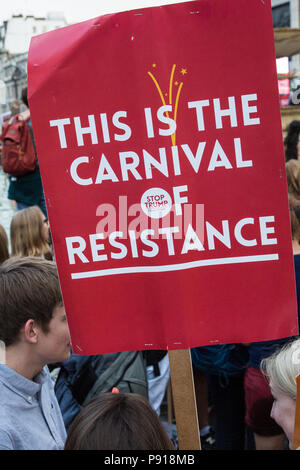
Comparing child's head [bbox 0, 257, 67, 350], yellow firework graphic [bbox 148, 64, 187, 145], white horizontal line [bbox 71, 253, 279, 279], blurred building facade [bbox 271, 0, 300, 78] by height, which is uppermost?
blurred building facade [bbox 271, 0, 300, 78]

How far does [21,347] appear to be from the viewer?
1876mm

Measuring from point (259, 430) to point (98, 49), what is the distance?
2046 mm

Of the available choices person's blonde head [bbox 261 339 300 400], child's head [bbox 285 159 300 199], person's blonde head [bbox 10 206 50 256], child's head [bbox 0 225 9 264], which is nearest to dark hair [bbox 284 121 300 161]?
child's head [bbox 285 159 300 199]

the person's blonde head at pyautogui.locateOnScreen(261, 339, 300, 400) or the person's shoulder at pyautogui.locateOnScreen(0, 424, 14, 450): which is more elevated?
the person's blonde head at pyautogui.locateOnScreen(261, 339, 300, 400)

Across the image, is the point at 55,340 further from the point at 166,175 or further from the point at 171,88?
the point at 171,88

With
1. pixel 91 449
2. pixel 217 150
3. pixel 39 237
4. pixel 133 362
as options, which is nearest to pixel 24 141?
pixel 39 237

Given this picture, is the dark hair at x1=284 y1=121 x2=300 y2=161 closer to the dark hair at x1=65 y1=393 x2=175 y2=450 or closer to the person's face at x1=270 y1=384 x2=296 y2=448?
the person's face at x1=270 y1=384 x2=296 y2=448

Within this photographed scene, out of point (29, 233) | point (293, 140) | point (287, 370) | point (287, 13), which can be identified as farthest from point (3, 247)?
point (287, 13)

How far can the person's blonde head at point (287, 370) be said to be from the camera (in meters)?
1.67

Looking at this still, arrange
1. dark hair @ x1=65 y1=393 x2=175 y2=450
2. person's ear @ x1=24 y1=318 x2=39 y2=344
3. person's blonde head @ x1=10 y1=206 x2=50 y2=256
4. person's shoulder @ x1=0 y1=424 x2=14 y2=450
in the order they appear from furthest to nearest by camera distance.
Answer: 1. person's blonde head @ x1=10 y1=206 x2=50 y2=256
2. person's ear @ x1=24 y1=318 x2=39 y2=344
3. person's shoulder @ x1=0 y1=424 x2=14 y2=450
4. dark hair @ x1=65 y1=393 x2=175 y2=450

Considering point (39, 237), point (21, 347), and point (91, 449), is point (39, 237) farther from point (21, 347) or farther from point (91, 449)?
point (91, 449)

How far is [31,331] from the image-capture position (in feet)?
6.19

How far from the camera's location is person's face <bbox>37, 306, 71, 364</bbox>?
1.89m

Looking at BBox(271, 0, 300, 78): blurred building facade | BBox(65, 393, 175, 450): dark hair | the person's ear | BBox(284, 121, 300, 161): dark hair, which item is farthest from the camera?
BBox(271, 0, 300, 78): blurred building facade
